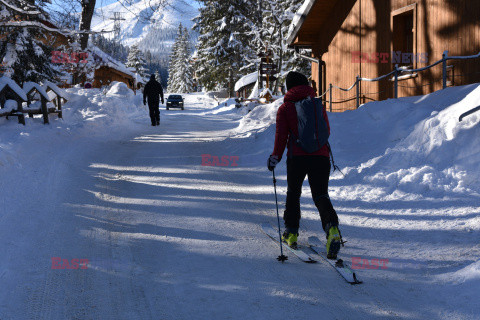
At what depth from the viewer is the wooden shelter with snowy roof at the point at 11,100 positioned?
12031 millimetres

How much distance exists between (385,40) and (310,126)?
1133cm

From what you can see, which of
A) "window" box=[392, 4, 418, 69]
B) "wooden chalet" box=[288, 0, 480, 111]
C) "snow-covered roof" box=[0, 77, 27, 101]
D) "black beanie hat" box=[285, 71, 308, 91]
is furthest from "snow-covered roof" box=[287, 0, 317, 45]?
"black beanie hat" box=[285, 71, 308, 91]

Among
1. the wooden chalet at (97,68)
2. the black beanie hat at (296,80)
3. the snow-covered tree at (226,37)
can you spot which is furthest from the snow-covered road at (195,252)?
the snow-covered tree at (226,37)

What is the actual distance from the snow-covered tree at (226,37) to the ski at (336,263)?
35.1 metres

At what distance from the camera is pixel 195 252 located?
469cm

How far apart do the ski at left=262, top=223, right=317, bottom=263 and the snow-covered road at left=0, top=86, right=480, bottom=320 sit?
0.11 metres

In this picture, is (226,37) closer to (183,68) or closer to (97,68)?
(97,68)

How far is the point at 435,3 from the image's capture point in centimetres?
1180

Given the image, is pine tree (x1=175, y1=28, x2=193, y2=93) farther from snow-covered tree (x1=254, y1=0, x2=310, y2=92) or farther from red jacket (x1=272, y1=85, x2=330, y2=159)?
red jacket (x1=272, y1=85, x2=330, y2=159)

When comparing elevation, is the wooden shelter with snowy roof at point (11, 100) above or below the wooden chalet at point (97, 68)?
below

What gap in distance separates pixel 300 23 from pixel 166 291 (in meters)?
16.6

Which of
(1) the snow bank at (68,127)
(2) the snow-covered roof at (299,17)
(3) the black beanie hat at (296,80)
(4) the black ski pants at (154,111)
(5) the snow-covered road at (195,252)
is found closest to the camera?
(5) the snow-covered road at (195,252)

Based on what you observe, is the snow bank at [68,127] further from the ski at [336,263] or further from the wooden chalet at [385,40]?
the wooden chalet at [385,40]

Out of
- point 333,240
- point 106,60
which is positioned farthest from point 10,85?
point 106,60
